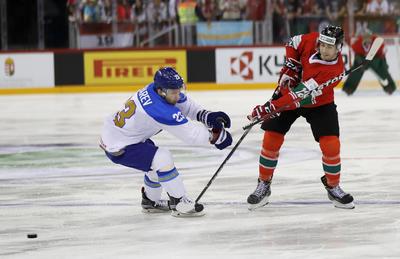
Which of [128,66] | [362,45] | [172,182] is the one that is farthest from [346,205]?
[128,66]

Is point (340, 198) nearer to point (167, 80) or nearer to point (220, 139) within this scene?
point (220, 139)

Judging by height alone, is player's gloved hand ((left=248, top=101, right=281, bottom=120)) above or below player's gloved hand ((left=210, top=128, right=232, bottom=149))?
above

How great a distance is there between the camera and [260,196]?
20.3 feet

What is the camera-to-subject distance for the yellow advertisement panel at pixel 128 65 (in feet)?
56.4

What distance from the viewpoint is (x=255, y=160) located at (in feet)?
27.7

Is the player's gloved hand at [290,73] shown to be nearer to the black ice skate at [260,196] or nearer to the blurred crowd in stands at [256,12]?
the black ice skate at [260,196]

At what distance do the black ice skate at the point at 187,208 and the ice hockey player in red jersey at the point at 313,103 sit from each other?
0.41 m

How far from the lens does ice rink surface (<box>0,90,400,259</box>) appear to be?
5.02m

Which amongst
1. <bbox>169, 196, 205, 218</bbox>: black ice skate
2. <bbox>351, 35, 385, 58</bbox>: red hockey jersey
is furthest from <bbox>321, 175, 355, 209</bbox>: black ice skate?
<bbox>351, 35, 385, 58</bbox>: red hockey jersey

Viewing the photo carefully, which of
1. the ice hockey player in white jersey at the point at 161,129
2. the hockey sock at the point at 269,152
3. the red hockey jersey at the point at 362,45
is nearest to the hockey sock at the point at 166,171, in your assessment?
the ice hockey player in white jersey at the point at 161,129

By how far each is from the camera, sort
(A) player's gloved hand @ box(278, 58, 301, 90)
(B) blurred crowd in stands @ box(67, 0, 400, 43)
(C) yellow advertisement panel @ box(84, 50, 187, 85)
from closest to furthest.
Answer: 1. (A) player's gloved hand @ box(278, 58, 301, 90)
2. (B) blurred crowd in stands @ box(67, 0, 400, 43)
3. (C) yellow advertisement panel @ box(84, 50, 187, 85)

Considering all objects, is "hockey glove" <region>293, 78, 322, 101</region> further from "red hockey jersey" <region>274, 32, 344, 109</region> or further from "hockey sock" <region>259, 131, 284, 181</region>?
"hockey sock" <region>259, 131, 284, 181</region>

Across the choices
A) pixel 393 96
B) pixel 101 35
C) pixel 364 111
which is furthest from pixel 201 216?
pixel 101 35

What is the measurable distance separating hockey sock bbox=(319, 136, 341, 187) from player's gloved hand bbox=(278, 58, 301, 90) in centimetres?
39
